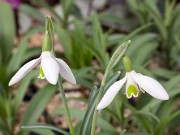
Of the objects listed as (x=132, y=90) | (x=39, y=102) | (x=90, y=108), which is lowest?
(x=39, y=102)

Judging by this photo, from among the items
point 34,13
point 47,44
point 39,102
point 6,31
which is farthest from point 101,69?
point 47,44

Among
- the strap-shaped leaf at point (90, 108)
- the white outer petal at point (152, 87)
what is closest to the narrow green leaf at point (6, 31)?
the strap-shaped leaf at point (90, 108)

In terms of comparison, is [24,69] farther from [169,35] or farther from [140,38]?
→ [169,35]

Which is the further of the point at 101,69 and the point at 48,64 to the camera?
the point at 101,69

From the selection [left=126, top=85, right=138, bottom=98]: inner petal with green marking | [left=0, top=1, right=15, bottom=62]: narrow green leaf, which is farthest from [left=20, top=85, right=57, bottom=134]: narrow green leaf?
[left=126, top=85, right=138, bottom=98]: inner petal with green marking

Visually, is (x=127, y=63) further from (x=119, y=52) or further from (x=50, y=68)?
(x=50, y=68)

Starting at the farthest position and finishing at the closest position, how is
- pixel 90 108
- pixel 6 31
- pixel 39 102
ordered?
pixel 6 31 < pixel 39 102 < pixel 90 108

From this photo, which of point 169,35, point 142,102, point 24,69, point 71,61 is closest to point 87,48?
point 71,61
